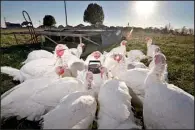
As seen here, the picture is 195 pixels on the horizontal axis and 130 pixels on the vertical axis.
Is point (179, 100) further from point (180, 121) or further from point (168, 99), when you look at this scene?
point (180, 121)

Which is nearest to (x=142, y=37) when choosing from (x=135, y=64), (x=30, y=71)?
(x=135, y=64)

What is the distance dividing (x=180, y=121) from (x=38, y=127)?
6.31 ft

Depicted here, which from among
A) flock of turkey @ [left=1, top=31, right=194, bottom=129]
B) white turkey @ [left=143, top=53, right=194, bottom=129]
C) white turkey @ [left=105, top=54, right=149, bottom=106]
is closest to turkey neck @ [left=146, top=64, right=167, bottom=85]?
flock of turkey @ [left=1, top=31, right=194, bottom=129]

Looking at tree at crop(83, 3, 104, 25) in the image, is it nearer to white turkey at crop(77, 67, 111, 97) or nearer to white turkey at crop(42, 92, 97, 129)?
white turkey at crop(77, 67, 111, 97)

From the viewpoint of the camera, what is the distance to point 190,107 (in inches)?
94.9

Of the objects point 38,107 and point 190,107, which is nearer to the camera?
point 190,107

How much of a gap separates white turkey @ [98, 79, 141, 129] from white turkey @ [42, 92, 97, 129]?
0.57ft

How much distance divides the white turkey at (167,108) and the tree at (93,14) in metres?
2.49

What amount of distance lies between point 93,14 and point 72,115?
12.1 feet

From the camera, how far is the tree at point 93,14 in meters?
4.76

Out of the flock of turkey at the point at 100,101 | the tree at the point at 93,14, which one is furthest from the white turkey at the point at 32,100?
the tree at the point at 93,14

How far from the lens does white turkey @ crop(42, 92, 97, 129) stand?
238 cm

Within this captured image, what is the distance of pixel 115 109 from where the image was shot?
2.54 meters

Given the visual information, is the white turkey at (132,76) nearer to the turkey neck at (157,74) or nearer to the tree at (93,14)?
the turkey neck at (157,74)
